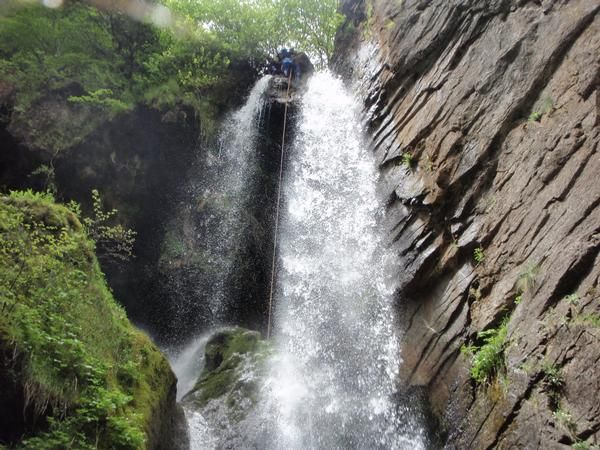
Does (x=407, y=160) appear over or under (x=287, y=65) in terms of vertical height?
→ under

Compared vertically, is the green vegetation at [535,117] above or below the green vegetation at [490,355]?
above

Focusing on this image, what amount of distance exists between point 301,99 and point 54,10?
333 inches

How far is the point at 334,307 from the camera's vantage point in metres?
9.91

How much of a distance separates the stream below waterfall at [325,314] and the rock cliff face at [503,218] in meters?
0.69

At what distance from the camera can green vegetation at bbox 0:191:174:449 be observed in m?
3.93

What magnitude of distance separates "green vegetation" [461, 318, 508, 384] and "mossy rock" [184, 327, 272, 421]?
4.25 metres

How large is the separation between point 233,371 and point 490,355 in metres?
5.38

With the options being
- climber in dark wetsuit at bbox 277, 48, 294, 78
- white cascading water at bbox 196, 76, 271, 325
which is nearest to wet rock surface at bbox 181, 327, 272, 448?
white cascading water at bbox 196, 76, 271, 325

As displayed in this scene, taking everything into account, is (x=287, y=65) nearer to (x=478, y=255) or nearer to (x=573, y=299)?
(x=478, y=255)

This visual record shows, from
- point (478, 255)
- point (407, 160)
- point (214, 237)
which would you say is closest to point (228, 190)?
point (214, 237)

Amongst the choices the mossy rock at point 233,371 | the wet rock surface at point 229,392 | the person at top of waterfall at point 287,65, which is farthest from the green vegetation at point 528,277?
the person at top of waterfall at point 287,65

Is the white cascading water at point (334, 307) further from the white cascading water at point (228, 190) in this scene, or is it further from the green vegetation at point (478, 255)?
the green vegetation at point (478, 255)

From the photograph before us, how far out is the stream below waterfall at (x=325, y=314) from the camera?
7527mm

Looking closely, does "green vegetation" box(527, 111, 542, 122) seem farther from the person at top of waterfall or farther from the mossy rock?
the person at top of waterfall
